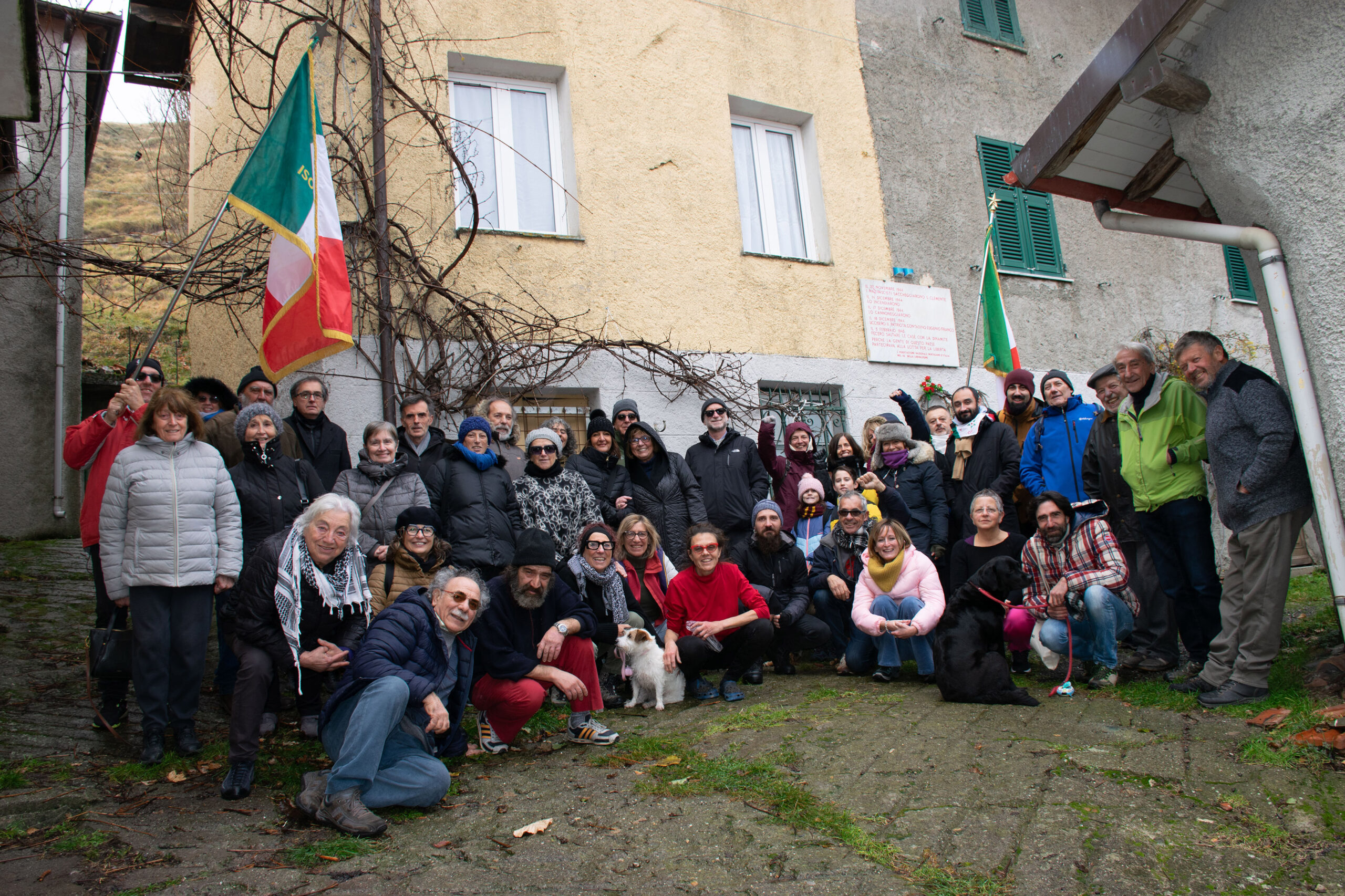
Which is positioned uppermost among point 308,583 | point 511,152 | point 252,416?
point 511,152

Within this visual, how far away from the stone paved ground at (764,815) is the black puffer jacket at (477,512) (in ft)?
4.29

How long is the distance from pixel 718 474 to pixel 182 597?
12.8ft

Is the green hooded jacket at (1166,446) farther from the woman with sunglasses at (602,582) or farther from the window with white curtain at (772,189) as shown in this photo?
the window with white curtain at (772,189)

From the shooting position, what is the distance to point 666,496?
277 inches

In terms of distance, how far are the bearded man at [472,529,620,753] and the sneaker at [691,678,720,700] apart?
3.11 ft

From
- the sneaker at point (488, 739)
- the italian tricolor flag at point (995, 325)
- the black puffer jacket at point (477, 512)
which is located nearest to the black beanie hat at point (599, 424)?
the black puffer jacket at point (477, 512)

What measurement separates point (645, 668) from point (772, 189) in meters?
6.04

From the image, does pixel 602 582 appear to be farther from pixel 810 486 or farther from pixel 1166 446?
pixel 1166 446

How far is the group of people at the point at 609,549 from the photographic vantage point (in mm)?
4539

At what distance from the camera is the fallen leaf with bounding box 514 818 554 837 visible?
3.69 m

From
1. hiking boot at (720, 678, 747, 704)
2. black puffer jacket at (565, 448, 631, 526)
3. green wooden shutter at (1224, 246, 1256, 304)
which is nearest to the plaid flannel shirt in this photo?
hiking boot at (720, 678, 747, 704)

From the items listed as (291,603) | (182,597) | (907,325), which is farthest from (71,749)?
(907,325)

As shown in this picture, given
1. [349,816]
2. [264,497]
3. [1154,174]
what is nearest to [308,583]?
[264,497]

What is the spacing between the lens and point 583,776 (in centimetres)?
450
